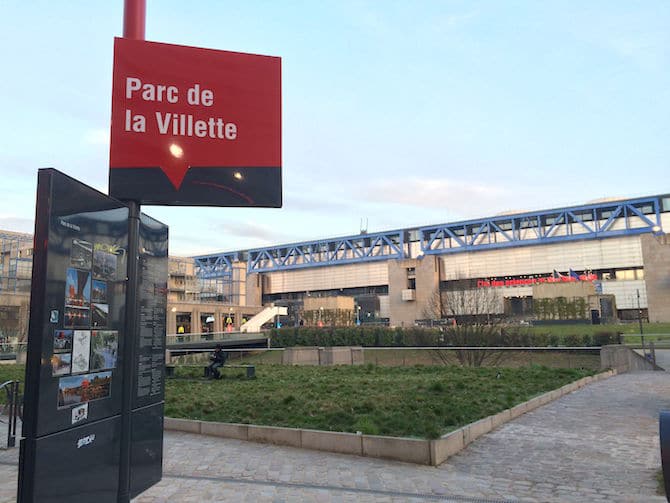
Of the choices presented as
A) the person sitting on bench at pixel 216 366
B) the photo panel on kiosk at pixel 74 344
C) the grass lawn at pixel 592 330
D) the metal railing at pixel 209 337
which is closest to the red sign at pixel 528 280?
the grass lawn at pixel 592 330

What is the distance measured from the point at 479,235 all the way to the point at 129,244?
266ft

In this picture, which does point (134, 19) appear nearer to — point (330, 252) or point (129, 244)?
point (129, 244)

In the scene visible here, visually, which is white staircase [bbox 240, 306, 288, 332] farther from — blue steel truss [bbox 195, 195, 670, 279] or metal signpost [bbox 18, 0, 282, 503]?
metal signpost [bbox 18, 0, 282, 503]

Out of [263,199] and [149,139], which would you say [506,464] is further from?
[149,139]

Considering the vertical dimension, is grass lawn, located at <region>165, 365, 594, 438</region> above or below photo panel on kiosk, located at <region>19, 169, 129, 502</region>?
below

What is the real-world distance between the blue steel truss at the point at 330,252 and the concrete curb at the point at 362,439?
79.8 m

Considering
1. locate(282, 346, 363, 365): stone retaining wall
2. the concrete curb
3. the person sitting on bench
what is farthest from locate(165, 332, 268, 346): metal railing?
the concrete curb

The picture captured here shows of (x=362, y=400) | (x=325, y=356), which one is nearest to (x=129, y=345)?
(x=362, y=400)

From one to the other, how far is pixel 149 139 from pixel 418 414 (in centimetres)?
759

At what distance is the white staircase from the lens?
244 ft

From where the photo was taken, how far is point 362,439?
27.1 ft

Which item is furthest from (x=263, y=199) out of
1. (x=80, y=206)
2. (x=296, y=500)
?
(x=296, y=500)

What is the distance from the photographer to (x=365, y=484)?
6711 millimetres

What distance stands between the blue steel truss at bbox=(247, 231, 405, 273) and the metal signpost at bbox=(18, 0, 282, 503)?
8447 cm
